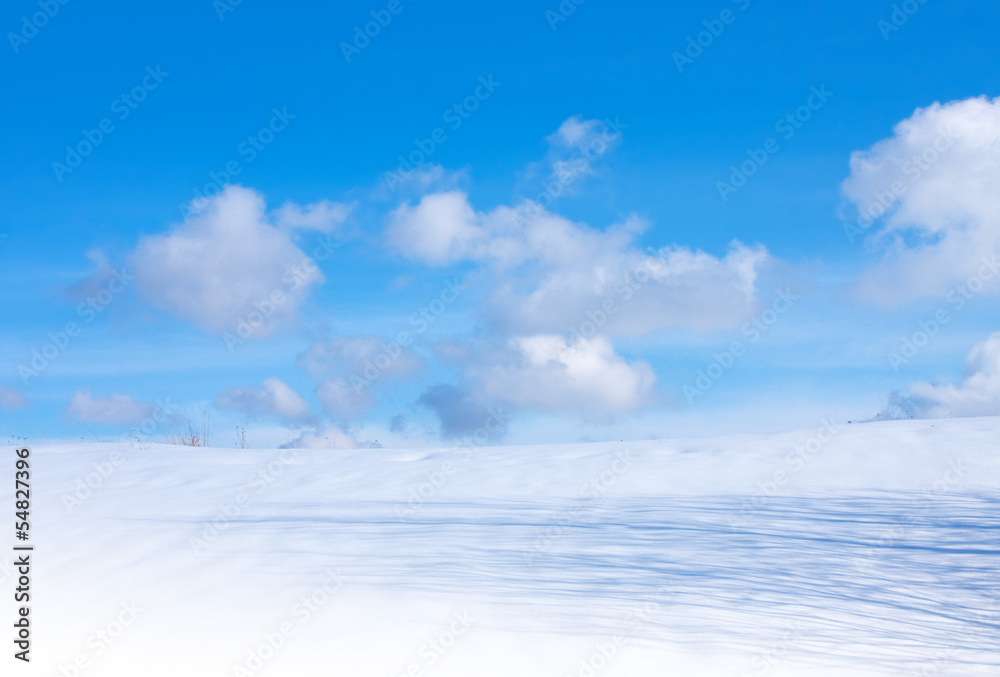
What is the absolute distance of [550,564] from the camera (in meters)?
4.85

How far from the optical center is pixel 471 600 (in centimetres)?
422

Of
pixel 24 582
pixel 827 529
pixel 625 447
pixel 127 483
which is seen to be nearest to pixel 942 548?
pixel 827 529
